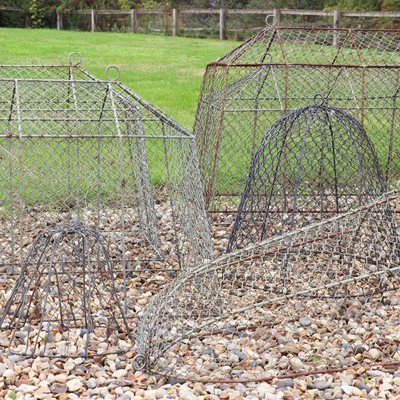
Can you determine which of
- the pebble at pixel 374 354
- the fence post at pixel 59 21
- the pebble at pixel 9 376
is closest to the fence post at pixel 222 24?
the fence post at pixel 59 21

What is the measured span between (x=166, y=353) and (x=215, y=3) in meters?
28.7

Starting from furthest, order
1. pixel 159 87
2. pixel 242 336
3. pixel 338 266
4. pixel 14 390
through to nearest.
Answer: pixel 159 87
pixel 338 266
pixel 242 336
pixel 14 390

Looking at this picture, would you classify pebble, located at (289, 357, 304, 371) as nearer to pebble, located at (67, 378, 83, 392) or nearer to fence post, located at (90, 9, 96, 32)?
pebble, located at (67, 378, 83, 392)

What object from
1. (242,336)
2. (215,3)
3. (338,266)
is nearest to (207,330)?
(242,336)

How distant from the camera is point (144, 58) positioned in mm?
18031

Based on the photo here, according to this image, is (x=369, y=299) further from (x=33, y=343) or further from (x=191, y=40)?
(x=191, y=40)

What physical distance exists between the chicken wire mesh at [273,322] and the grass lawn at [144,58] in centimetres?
499

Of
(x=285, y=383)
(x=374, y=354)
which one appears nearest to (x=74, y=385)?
(x=285, y=383)

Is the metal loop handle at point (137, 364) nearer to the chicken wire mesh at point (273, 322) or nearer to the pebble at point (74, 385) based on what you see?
the chicken wire mesh at point (273, 322)

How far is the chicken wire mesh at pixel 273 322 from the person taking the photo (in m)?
4.32

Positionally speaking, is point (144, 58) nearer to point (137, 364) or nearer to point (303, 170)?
point (303, 170)

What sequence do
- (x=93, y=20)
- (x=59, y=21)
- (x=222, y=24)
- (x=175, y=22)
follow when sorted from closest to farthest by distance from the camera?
(x=222, y=24), (x=175, y=22), (x=93, y=20), (x=59, y=21)

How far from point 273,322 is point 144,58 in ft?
45.4

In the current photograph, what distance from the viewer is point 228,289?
5.45 meters
